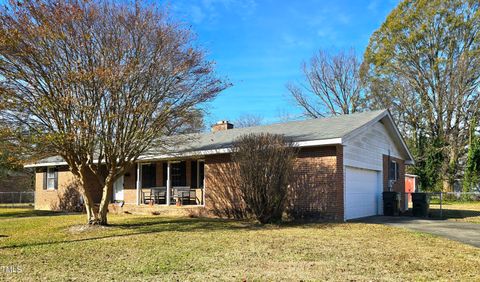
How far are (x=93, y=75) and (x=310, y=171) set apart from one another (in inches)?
313

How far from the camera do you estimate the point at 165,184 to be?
2098 cm

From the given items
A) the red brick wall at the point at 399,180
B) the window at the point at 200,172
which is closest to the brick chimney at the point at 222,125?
the window at the point at 200,172

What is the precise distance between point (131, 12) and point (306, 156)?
7617 millimetres

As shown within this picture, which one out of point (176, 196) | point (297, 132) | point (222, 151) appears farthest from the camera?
point (176, 196)

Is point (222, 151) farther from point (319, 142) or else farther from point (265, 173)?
point (319, 142)

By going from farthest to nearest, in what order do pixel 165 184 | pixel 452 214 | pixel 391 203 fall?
1. pixel 165 184
2. pixel 452 214
3. pixel 391 203

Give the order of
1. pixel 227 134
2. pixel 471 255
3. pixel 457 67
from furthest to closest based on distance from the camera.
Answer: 1. pixel 457 67
2. pixel 227 134
3. pixel 471 255

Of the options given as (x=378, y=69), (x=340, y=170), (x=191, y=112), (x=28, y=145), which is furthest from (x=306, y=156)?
(x=378, y=69)

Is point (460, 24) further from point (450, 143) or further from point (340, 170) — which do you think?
point (340, 170)

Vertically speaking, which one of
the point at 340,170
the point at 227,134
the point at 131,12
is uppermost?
the point at 131,12

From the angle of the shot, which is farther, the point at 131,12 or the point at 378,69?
the point at 378,69

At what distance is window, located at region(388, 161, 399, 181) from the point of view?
19.6 meters

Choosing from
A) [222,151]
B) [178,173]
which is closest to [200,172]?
[178,173]

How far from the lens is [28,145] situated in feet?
40.2
